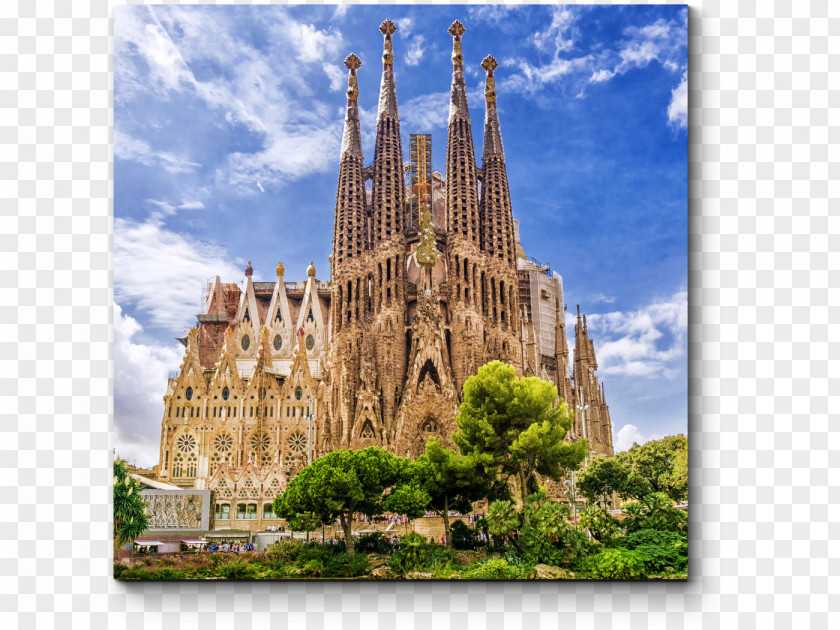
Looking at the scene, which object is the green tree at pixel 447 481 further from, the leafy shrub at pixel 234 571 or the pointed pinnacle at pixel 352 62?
the pointed pinnacle at pixel 352 62

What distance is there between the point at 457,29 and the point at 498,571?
7.29 m

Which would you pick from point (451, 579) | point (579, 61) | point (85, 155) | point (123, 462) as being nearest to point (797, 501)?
point (451, 579)

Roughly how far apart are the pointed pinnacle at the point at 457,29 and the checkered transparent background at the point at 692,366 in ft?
9.81

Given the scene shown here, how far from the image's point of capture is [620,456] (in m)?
12.2

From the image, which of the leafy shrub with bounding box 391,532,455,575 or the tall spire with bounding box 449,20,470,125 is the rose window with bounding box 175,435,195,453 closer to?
the leafy shrub with bounding box 391,532,455,575

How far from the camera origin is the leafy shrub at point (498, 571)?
830 centimetres

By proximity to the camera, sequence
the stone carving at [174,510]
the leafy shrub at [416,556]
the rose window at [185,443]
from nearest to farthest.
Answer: the leafy shrub at [416,556] < the stone carving at [174,510] < the rose window at [185,443]

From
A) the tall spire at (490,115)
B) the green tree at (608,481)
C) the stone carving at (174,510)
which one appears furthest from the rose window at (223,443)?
the tall spire at (490,115)

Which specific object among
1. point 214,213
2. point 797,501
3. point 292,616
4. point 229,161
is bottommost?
point 292,616

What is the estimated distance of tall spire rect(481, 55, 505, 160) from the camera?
1028 centimetres

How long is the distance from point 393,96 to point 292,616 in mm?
8495

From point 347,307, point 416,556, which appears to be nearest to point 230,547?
point 416,556

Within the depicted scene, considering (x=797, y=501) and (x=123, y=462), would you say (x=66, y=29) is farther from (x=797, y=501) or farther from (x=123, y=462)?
(x=797, y=501)

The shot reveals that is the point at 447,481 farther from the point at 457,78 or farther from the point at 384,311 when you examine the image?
the point at 384,311
